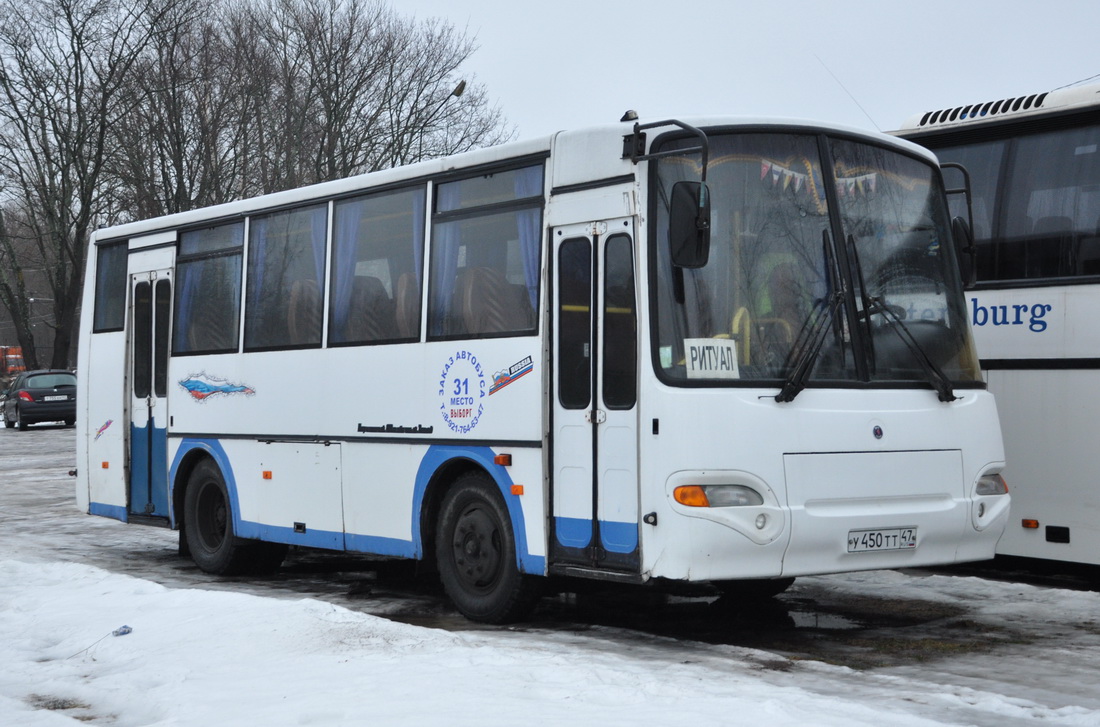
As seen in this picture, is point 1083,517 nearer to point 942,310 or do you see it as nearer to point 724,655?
point 942,310

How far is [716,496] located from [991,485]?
206cm

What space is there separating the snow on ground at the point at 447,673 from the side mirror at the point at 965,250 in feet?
7.47

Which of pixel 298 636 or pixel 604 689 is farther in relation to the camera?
pixel 298 636

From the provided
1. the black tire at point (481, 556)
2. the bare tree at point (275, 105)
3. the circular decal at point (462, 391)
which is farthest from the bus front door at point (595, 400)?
the bare tree at point (275, 105)

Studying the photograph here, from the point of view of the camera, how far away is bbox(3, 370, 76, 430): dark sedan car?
135ft

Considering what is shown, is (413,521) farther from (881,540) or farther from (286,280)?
(881,540)

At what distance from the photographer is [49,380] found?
4162 centimetres

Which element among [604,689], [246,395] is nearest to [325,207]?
[246,395]

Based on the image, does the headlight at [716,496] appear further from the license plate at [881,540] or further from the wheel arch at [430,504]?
the wheel arch at [430,504]

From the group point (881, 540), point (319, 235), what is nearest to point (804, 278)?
point (881, 540)

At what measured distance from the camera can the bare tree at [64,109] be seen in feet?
142

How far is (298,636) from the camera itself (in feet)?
27.6

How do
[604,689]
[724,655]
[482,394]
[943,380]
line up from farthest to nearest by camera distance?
[482,394] < [943,380] < [724,655] < [604,689]

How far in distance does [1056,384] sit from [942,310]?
6.31 ft
